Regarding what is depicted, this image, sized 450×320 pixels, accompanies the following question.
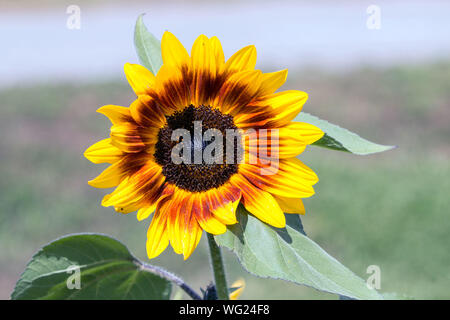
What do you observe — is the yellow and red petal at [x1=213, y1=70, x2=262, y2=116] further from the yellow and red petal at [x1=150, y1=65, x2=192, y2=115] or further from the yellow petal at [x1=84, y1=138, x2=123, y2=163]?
the yellow petal at [x1=84, y1=138, x2=123, y2=163]

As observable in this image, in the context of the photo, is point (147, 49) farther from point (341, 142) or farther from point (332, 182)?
point (332, 182)

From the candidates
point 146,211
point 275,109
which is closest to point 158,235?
point 146,211

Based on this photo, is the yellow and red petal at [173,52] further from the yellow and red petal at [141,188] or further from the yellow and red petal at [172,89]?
the yellow and red petal at [141,188]

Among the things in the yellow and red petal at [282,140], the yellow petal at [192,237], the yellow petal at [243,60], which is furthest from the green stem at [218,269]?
the yellow petal at [243,60]

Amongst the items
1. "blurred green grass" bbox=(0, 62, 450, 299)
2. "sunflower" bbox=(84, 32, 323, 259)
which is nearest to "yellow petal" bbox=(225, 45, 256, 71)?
"sunflower" bbox=(84, 32, 323, 259)

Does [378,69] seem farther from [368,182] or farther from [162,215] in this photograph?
[162,215]

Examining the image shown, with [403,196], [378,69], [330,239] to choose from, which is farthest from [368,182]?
[378,69]

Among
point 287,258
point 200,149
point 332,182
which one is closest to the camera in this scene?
point 287,258
